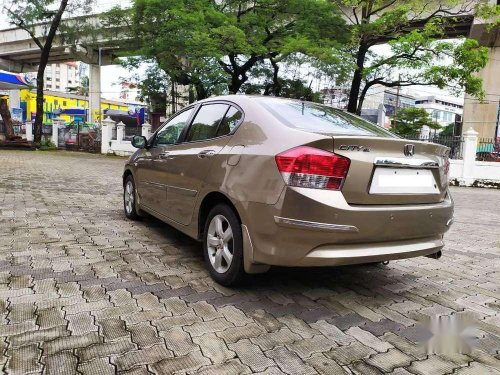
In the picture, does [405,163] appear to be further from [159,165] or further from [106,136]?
[106,136]

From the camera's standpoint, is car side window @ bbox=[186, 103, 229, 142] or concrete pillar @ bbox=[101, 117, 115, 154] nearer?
car side window @ bbox=[186, 103, 229, 142]

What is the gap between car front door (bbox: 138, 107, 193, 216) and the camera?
4289mm

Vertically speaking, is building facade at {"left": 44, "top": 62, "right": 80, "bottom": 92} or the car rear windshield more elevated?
building facade at {"left": 44, "top": 62, "right": 80, "bottom": 92}

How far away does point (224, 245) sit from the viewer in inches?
127

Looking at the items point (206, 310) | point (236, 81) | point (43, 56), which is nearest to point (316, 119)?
point (206, 310)

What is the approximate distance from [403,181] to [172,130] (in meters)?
2.54

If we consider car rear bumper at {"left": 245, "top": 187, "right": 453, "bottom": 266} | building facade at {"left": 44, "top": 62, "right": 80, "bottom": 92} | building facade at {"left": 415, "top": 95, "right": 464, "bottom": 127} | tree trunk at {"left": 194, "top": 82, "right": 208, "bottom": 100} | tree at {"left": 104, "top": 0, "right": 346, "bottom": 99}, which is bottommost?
car rear bumper at {"left": 245, "top": 187, "right": 453, "bottom": 266}

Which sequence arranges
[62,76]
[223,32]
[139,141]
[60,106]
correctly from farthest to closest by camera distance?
[62,76] → [60,106] → [223,32] → [139,141]

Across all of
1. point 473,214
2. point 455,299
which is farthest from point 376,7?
point 455,299

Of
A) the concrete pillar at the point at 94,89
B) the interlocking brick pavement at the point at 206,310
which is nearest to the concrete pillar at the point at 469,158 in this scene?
the interlocking brick pavement at the point at 206,310

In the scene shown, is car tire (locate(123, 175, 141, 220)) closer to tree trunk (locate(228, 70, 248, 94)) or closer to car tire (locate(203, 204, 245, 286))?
car tire (locate(203, 204, 245, 286))

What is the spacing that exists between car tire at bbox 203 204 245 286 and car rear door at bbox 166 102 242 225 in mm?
354

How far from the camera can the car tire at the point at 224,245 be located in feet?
10.0

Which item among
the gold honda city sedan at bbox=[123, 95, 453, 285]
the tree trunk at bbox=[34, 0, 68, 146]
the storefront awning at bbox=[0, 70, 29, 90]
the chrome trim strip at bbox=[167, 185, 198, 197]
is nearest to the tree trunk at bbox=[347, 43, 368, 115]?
the chrome trim strip at bbox=[167, 185, 198, 197]
